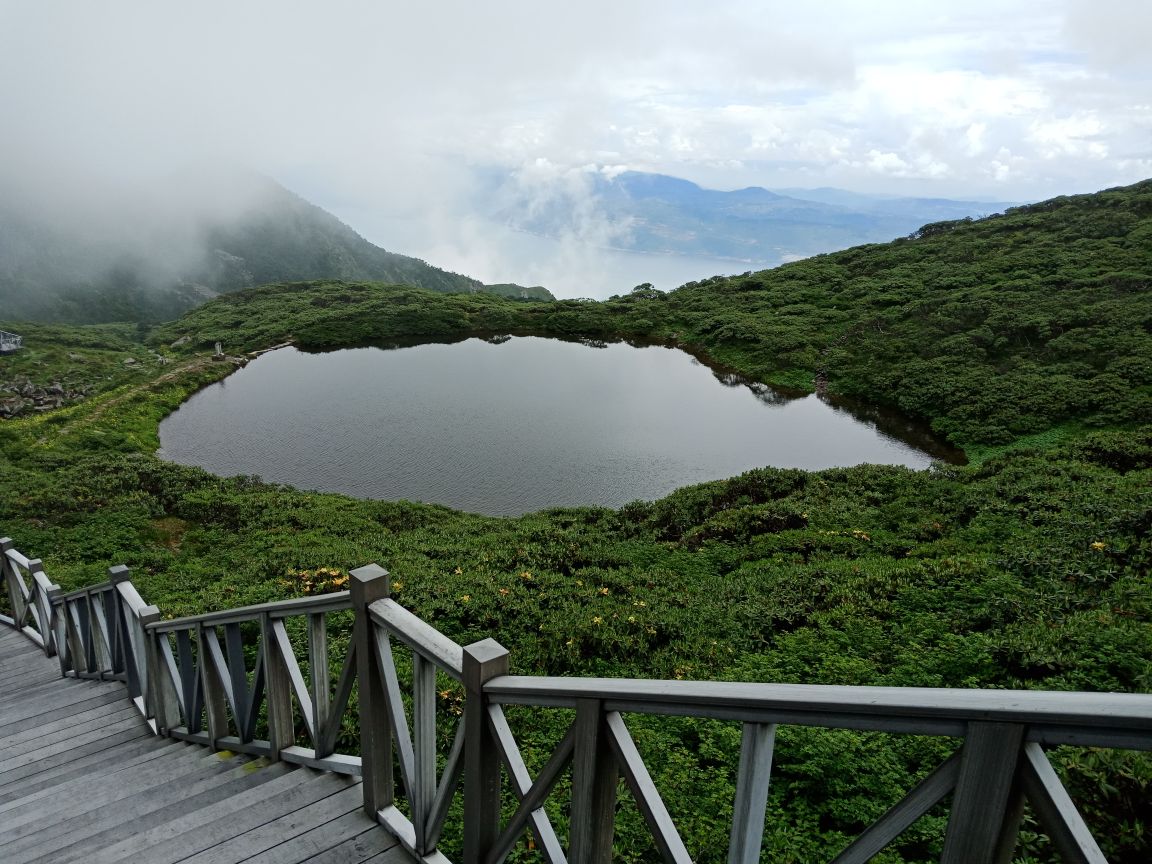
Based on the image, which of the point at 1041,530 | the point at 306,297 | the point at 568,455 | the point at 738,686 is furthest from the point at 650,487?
the point at 306,297

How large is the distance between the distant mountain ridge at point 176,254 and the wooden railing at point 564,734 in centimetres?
8233

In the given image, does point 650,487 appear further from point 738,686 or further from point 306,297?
point 306,297

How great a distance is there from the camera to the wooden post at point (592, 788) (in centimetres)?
211

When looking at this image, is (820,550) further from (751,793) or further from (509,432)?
(509,432)

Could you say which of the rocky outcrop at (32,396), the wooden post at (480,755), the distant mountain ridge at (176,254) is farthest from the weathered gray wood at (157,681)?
the distant mountain ridge at (176,254)

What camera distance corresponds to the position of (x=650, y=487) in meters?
17.7

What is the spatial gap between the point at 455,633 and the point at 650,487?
10527 millimetres

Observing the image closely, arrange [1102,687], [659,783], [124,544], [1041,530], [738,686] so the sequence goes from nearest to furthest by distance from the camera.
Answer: [738,686] < [659,783] < [1102,687] < [1041,530] < [124,544]

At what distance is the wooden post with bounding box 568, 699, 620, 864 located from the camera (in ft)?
6.91

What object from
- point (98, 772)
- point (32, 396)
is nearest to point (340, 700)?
point (98, 772)

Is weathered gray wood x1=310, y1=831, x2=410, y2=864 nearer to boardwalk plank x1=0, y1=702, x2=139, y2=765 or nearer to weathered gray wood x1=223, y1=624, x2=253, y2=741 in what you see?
weathered gray wood x1=223, y1=624, x2=253, y2=741

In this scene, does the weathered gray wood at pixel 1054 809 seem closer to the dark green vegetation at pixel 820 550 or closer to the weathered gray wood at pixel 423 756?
the weathered gray wood at pixel 423 756

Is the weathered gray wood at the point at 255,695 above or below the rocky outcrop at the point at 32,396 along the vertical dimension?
above

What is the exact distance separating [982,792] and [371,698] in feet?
8.65
